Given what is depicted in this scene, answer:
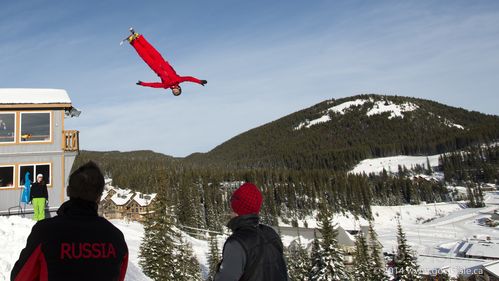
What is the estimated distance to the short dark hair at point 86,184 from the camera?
2.66 metres

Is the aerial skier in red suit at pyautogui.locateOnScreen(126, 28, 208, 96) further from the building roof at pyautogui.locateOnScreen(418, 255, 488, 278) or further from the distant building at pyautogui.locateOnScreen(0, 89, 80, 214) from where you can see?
the building roof at pyautogui.locateOnScreen(418, 255, 488, 278)

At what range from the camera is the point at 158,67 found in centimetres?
985

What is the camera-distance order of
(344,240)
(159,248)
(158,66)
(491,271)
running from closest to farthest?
(158,66) < (159,248) < (491,271) < (344,240)

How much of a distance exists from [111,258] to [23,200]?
1916cm

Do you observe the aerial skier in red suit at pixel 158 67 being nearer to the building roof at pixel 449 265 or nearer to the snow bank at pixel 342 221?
the building roof at pixel 449 265

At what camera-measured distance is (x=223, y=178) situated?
493 feet

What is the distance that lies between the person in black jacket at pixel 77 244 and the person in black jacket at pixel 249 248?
2.69 feet

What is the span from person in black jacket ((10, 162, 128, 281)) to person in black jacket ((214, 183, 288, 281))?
0.82 metres

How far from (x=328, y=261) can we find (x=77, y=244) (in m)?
33.1

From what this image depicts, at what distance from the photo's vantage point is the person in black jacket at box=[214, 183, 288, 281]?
292 centimetres

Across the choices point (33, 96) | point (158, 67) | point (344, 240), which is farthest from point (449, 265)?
point (158, 67)

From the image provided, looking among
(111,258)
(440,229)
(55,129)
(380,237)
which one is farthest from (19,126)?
(440,229)

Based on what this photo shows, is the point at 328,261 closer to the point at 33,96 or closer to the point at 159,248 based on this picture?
the point at 159,248

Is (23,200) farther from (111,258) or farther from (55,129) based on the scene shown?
(111,258)
